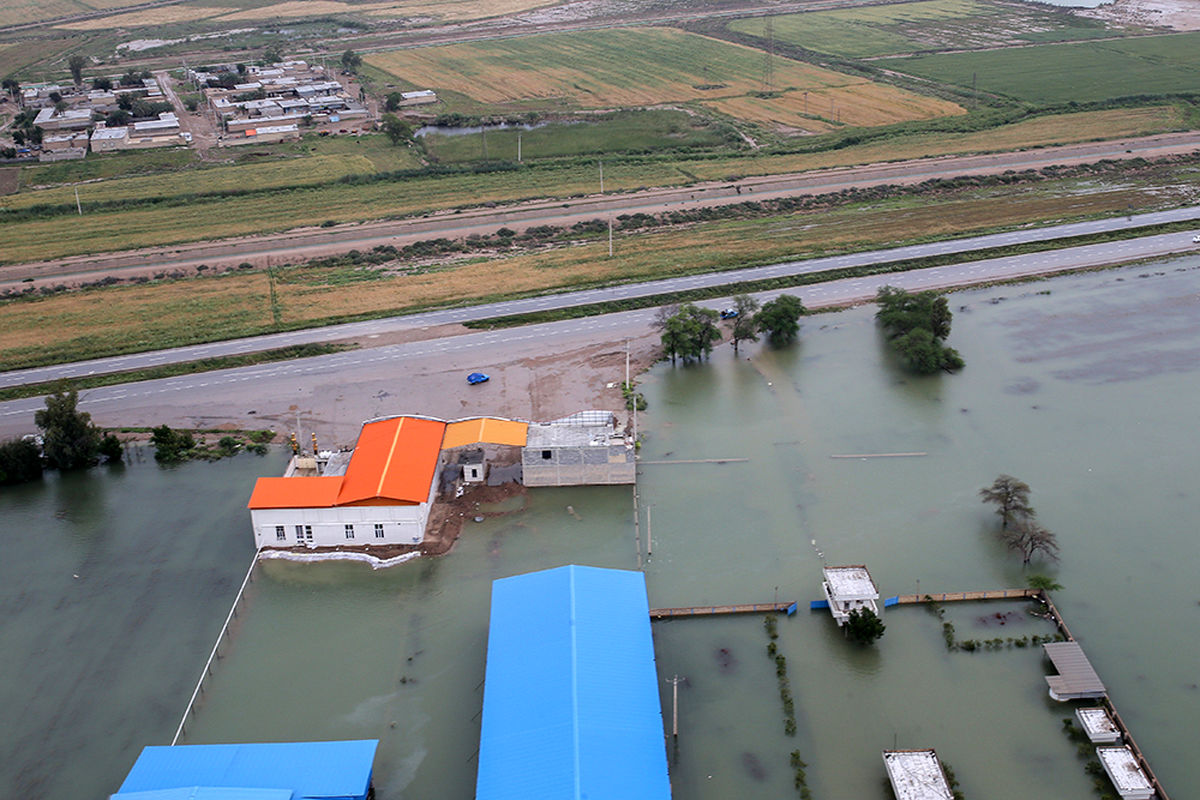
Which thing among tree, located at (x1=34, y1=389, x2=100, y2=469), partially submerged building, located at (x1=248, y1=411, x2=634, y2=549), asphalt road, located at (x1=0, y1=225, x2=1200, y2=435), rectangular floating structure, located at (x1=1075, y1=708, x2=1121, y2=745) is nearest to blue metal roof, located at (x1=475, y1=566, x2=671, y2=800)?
partially submerged building, located at (x1=248, y1=411, x2=634, y2=549)

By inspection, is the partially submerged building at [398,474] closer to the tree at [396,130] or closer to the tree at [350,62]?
the tree at [396,130]

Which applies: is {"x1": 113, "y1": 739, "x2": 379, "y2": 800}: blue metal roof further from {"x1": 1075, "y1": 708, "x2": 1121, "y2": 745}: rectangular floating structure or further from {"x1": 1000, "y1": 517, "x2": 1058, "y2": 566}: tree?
{"x1": 1000, "y1": 517, "x2": 1058, "y2": 566}: tree

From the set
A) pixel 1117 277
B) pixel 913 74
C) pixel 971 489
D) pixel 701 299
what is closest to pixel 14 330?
pixel 701 299

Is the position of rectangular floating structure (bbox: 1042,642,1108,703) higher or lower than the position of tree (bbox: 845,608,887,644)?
lower

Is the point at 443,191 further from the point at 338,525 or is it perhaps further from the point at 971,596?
the point at 971,596

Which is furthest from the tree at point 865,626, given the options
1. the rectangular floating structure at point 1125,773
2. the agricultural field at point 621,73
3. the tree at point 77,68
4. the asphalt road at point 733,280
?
the tree at point 77,68

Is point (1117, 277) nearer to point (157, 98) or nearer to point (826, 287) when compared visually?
point (826, 287)
